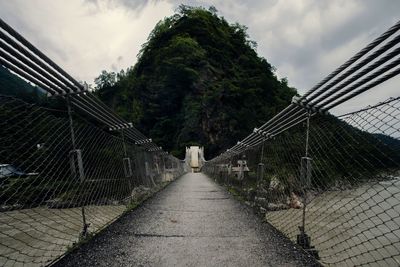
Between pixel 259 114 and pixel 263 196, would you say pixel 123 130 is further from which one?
pixel 259 114

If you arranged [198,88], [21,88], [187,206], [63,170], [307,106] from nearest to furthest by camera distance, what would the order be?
1. [307,106]
2. [63,170]
3. [187,206]
4. [21,88]
5. [198,88]

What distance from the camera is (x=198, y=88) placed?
42188 millimetres

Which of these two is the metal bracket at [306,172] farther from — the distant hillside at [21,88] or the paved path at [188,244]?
the distant hillside at [21,88]

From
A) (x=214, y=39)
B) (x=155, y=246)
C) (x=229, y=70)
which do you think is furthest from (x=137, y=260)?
(x=214, y=39)

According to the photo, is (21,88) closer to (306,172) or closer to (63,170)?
(63,170)

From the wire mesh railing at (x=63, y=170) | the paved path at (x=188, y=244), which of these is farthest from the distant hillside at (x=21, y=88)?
the paved path at (x=188, y=244)

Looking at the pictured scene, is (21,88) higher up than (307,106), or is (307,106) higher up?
(21,88)

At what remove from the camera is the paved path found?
2.16 metres

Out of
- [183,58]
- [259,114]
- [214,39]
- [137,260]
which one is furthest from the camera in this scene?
[214,39]

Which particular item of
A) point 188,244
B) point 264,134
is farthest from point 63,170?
point 264,134

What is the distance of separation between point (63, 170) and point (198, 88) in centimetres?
3969

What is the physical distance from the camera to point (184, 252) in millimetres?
2367

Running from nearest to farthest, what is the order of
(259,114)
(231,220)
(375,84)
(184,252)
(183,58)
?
(375,84) < (184,252) < (231,220) < (259,114) < (183,58)

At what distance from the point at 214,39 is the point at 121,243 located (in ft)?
165
